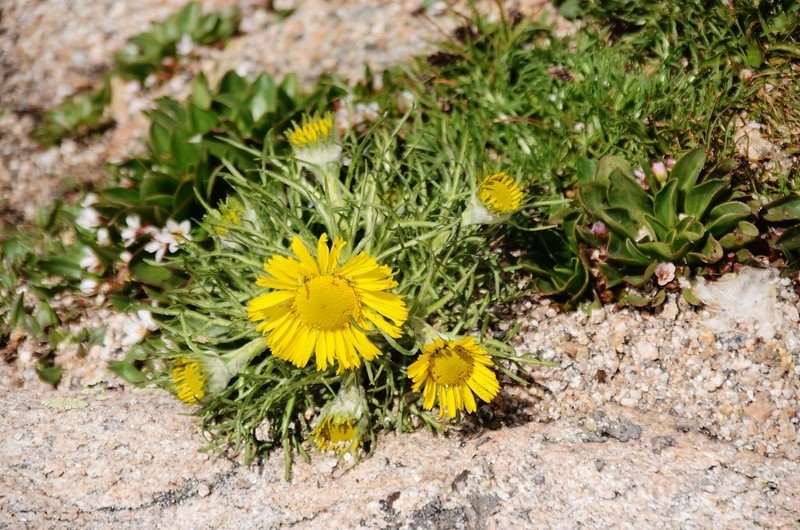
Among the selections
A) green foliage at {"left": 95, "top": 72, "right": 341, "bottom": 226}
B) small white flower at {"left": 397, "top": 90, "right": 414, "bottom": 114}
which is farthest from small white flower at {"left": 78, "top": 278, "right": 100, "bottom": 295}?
small white flower at {"left": 397, "top": 90, "right": 414, "bottom": 114}

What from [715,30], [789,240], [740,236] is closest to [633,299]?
[740,236]

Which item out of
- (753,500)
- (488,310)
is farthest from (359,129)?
(753,500)

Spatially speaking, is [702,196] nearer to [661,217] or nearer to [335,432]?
[661,217]

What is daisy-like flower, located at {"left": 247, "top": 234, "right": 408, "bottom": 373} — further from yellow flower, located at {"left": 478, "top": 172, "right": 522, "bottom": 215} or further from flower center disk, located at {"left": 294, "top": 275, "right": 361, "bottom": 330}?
yellow flower, located at {"left": 478, "top": 172, "right": 522, "bottom": 215}

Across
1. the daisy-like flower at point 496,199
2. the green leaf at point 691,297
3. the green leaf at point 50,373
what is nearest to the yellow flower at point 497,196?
the daisy-like flower at point 496,199

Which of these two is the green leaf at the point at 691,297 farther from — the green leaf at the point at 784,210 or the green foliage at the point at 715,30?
the green foliage at the point at 715,30
